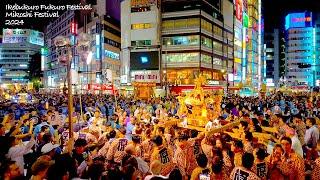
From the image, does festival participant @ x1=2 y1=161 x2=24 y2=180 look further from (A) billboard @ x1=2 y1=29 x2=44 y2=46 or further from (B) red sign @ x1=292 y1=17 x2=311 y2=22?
(A) billboard @ x1=2 y1=29 x2=44 y2=46

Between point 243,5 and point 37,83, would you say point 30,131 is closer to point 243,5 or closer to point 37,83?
point 243,5

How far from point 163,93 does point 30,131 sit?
40556 mm

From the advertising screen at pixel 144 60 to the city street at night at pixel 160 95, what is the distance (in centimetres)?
19

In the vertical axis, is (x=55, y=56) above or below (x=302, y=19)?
below

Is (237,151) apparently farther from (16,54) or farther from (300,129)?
(16,54)

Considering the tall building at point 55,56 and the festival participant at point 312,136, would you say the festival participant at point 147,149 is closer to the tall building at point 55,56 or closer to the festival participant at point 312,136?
the festival participant at point 312,136

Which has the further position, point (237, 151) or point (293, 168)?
point (237, 151)

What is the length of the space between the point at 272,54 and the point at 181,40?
8085cm

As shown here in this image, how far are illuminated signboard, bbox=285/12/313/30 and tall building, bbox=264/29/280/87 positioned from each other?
19.9ft

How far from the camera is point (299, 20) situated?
130750 millimetres

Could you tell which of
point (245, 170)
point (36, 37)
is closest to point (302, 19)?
point (36, 37)

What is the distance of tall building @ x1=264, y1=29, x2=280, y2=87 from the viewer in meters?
133

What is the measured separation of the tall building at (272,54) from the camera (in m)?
133

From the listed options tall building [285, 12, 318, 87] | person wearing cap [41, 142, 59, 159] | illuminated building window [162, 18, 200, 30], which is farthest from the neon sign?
person wearing cap [41, 142, 59, 159]
